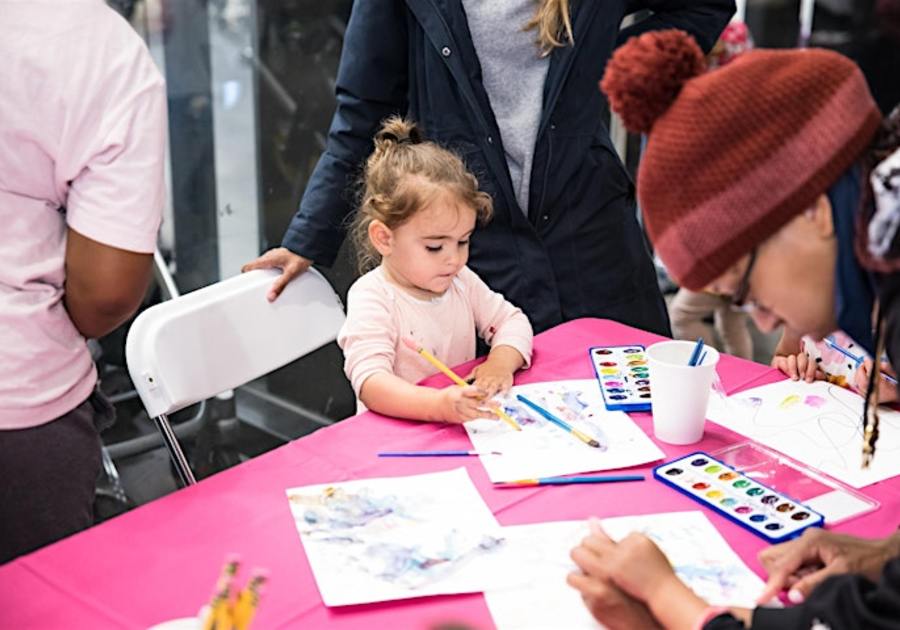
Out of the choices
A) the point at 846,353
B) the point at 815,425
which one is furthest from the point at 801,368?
the point at 815,425

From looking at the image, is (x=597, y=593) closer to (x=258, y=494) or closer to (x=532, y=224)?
(x=258, y=494)

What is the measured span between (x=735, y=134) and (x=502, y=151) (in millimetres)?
1113

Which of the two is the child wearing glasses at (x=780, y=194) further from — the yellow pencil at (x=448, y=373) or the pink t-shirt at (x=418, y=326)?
the pink t-shirt at (x=418, y=326)

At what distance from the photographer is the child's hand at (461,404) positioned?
5.34 feet

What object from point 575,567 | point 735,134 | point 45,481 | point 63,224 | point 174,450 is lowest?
point 174,450

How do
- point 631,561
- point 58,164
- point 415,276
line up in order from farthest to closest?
point 415,276 → point 58,164 → point 631,561

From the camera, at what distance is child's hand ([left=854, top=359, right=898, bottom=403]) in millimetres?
1685

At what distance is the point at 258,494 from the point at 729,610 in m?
0.64

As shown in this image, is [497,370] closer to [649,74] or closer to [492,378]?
[492,378]

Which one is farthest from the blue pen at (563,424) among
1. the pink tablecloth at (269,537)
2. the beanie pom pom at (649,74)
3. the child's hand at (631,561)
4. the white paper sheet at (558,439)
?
the beanie pom pom at (649,74)

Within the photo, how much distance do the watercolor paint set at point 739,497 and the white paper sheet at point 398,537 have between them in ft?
0.90

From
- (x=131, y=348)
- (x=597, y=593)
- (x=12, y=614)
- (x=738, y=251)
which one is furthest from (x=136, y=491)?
(x=738, y=251)

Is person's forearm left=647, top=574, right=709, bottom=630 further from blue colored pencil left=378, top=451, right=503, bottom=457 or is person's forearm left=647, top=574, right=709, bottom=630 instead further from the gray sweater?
the gray sweater

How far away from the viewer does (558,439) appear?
1599mm
